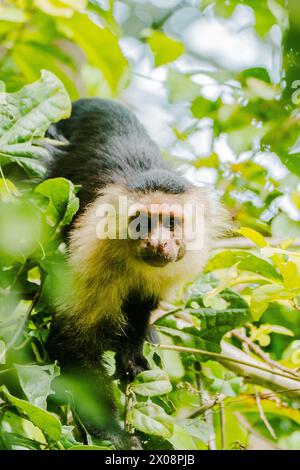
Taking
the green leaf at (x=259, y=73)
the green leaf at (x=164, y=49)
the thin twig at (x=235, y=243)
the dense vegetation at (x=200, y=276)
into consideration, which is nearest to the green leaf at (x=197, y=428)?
the dense vegetation at (x=200, y=276)

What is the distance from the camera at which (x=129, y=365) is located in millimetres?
3084

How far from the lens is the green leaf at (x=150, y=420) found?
76.9 inches

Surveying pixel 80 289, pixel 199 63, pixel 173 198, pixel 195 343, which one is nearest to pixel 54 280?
pixel 80 289

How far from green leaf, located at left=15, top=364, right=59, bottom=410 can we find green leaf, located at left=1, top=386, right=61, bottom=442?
130 mm

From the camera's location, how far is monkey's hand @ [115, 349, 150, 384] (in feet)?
9.95

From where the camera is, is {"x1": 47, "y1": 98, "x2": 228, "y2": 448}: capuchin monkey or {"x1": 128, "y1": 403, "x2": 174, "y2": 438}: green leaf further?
{"x1": 47, "y1": 98, "x2": 228, "y2": 448}: capuchin monkey

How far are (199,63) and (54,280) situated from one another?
1.49 m

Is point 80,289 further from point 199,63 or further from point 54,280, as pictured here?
point 199,63

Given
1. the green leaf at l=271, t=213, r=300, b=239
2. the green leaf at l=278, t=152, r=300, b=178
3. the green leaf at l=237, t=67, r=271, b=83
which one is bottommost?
the green leaf at l=278, t=152, r=300, b=178

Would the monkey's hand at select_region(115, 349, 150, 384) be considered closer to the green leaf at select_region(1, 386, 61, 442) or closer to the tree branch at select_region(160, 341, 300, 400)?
the tree branch at select_region(160, 341, 300, 400)

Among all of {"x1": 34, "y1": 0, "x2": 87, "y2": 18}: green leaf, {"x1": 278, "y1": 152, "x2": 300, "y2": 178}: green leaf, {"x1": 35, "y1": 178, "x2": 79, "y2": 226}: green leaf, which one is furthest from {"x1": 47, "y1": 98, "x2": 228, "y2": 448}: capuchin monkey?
{"x1": 278, "y1": 152, "x2": 300, "y2": 178}: green leaf

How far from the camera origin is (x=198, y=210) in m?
3.27

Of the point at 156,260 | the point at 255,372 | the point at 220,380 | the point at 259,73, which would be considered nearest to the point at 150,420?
the point at 220,380

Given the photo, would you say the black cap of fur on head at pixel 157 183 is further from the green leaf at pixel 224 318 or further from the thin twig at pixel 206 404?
the thin twig at pixel 206 404
